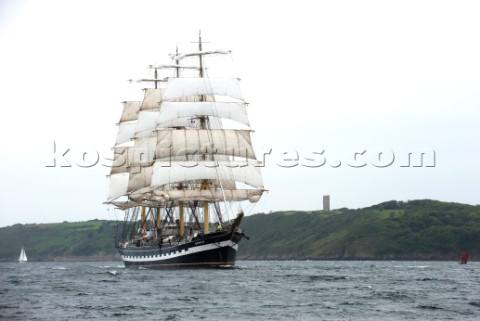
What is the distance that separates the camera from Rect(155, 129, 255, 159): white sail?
9912 centimetres

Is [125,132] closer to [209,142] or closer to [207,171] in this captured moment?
[209,142]

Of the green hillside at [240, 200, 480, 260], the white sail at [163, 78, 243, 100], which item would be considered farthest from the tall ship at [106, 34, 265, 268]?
the green hillside at [240, 200, 480, 260]

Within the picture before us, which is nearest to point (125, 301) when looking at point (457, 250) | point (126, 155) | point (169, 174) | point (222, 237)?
point (222, 237)

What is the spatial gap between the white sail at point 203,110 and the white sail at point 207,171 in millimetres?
4891

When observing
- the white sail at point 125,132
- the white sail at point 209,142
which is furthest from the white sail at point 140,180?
the white sail at point 209,142

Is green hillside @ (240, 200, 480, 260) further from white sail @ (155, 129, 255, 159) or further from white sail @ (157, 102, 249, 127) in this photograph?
white sail @ (157, 102, 249, 127)

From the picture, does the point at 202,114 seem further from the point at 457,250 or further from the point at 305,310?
the point at 457,250

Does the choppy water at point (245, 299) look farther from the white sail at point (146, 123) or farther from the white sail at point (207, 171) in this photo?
the white sail at point (146, 123)

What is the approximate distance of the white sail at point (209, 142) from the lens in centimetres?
9912

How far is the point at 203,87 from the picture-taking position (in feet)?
327

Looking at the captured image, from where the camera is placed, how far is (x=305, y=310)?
152 ft

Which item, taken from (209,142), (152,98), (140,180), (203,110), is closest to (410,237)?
(140,180)

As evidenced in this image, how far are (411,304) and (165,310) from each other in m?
13.6

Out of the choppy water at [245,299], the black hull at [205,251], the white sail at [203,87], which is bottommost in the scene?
the choppy water at [245,299]
